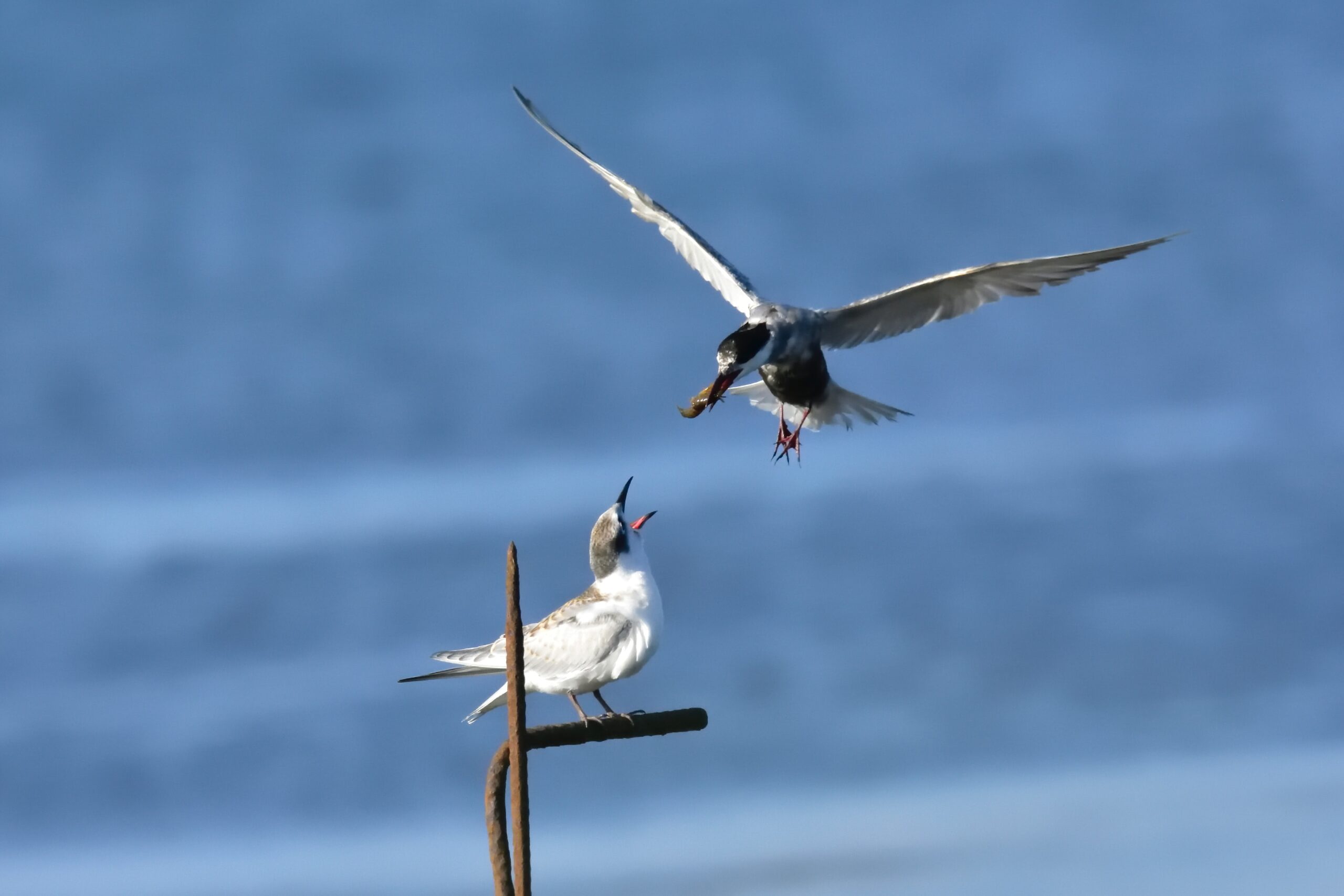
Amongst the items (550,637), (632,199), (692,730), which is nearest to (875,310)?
(632,199)

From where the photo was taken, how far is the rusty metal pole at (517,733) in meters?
9.04

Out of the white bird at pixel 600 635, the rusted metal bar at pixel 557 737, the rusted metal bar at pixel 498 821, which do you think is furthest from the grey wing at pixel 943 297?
the rusted metal bar at pixel 498 821

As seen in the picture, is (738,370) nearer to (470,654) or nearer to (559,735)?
(470,654)

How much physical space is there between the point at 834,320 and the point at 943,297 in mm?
1353

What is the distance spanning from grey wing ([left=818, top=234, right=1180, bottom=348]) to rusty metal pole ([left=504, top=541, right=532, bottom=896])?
32.1 ft

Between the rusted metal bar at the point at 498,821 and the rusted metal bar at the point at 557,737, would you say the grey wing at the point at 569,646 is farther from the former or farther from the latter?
the rusted metal bar at the point at 498,821

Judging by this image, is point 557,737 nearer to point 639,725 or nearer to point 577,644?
point 639,725

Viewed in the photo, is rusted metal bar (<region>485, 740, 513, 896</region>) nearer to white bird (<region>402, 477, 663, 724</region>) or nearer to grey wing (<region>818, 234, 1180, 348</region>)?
white bird (<region>402, 477, 663, 724</region>)

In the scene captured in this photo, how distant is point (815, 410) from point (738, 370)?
295cm

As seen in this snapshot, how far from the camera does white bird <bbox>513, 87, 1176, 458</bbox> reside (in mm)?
17828

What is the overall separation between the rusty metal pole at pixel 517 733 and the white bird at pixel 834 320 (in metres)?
7.95

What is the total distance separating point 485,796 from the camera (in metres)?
9.44

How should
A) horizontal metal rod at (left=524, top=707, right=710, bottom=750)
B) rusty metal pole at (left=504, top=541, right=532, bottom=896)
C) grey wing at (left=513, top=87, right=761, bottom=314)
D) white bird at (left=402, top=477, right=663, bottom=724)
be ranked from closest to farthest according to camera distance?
1. rusty metal pole at (left=504, top=541, right=532, bottom=896)
2. horizontal metal rod at (left=524, top=707, right=710, bottom=750)
3. white bird at (left=402, top=477, right=663, bottom=724)
4. grey wing at (left=513, top=87, right=761, bottom=314)

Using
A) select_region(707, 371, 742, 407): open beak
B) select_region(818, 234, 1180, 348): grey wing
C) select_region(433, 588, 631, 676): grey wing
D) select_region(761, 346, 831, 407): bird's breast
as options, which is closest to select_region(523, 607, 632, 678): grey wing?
select_region(433, 588, 631, 676): grey wing
